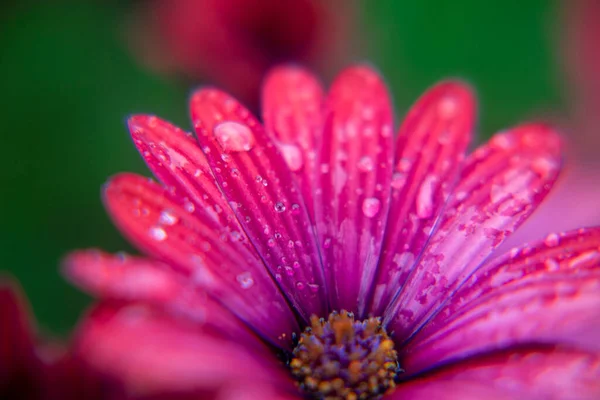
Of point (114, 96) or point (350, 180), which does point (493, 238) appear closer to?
point (350, 180)

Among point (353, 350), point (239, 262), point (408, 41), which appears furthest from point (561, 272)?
point (408, 41)

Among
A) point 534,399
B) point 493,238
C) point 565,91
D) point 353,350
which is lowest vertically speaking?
point 353,350

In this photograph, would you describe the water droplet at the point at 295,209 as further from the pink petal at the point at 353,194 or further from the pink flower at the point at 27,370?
the pink flower at the point at 27,370

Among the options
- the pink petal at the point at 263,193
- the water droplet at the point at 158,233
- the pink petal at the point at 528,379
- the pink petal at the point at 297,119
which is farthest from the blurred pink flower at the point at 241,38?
the pink petal at the point at 528,379

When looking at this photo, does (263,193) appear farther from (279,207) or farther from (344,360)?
(344,360)

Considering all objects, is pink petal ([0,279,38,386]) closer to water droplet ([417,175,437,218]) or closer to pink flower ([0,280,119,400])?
pink flower ([0,280,119,400])

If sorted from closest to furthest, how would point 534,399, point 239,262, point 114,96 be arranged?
point 534,399, point 239,262, point 114,96

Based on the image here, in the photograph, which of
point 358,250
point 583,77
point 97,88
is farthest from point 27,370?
point 583,77
